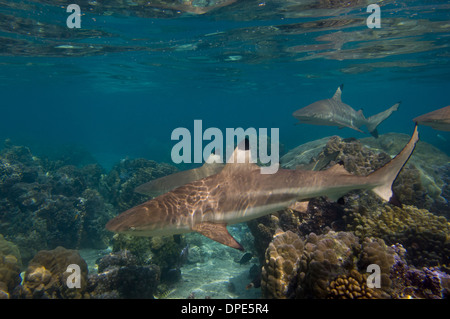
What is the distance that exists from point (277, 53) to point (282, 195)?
2363 cm

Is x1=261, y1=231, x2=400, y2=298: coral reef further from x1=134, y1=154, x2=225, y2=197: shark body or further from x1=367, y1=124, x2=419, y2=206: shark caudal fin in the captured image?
x1=134, y1=154, x2=225, y2=197: shark body

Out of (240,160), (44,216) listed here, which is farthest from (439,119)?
(44,216)

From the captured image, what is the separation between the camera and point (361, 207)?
212 inches

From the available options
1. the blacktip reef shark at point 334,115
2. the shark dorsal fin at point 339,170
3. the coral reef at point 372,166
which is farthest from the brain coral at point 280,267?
the blacktip reef shark at point 334,115

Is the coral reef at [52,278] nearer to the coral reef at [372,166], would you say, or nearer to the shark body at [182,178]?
the shark body at [182,178]

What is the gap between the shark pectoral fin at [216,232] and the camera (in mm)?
3629

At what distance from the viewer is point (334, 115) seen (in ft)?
33.9

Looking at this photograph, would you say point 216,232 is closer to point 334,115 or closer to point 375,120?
point 334,115

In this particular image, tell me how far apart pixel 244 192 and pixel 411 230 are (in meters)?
3.47

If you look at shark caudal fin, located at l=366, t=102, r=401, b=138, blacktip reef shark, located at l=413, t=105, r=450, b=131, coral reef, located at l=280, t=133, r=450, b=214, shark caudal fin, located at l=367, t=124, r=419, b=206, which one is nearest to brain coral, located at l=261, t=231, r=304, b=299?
shark caudal fin, located at l=367, t=124, r=419, b=206

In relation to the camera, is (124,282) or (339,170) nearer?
(339,170)

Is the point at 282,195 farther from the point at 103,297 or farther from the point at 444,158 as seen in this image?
the point at 444,158
